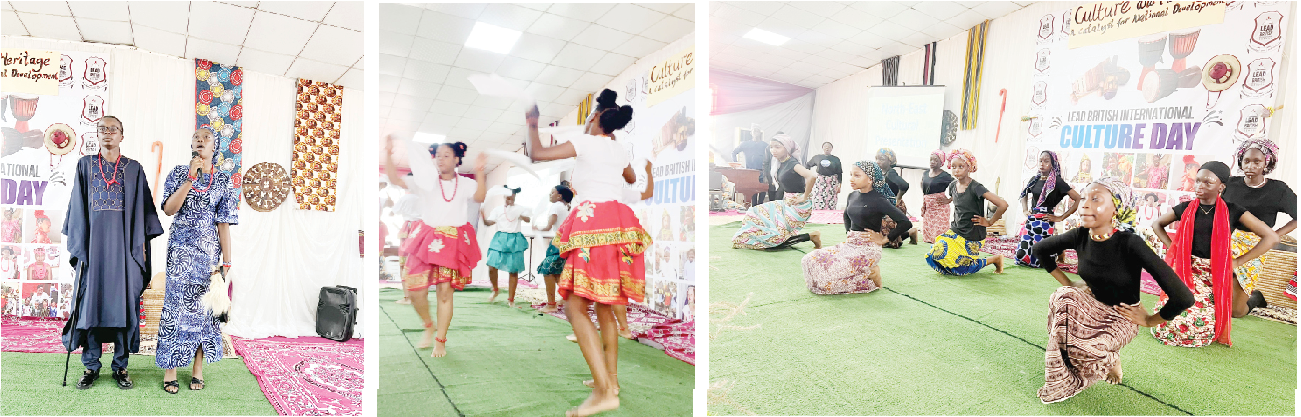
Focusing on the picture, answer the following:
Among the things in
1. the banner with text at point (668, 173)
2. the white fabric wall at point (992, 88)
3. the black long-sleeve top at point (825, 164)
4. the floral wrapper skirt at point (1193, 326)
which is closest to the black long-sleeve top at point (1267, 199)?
the floral wrapper skirt at point (1193, 326)

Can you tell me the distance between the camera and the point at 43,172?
4.30 m

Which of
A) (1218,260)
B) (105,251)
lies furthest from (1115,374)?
(105,251)

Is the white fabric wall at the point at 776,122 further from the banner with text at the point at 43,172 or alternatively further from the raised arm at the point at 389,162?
the banner with text at the point at 43,172

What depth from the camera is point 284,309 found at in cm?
465

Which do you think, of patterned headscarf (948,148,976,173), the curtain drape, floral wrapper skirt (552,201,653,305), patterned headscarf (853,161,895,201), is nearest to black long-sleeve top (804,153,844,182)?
patterned headscarf (853,161,895,201)

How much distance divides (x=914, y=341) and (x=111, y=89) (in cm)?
Result: 583

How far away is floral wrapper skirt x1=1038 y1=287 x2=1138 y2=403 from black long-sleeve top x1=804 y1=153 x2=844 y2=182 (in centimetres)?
146

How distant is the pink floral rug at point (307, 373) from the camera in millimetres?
2637

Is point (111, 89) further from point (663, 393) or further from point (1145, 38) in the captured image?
→ point (1145, 38)

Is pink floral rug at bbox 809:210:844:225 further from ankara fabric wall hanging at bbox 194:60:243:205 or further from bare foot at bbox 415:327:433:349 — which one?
ankara fabric wall hanging at bbox 194:60:243:205

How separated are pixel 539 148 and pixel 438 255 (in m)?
0.42

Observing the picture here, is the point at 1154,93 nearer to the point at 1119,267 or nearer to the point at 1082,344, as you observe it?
the point at 1119,267

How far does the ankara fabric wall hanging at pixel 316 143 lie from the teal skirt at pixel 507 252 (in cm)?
404

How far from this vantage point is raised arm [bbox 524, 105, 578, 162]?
1577mm
